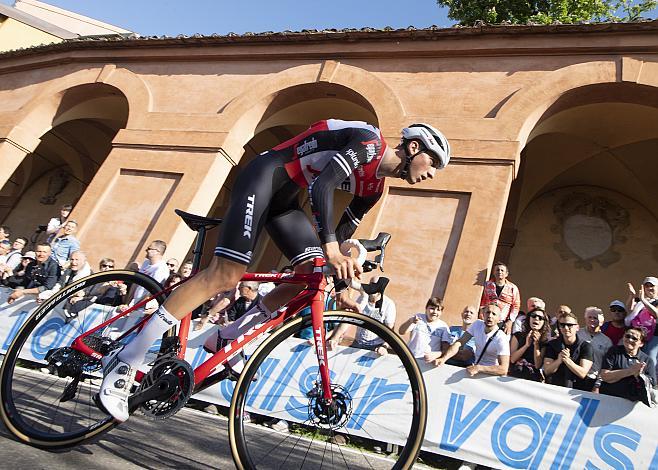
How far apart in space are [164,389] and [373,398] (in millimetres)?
3023

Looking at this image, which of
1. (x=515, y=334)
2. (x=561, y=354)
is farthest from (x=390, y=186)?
(x=561, y=354)

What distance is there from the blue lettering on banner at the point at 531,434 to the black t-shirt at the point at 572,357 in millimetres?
790

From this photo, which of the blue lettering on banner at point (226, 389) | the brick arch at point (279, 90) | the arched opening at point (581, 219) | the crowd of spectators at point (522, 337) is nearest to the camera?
the crowd of spectators at point (522, 337)

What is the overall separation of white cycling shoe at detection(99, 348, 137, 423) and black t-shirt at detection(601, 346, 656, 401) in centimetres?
461

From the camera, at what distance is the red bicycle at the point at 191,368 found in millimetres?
2705

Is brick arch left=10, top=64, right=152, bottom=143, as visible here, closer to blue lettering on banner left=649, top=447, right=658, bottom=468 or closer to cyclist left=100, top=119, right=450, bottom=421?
cyclist left=100, top=119, right=450, bottom=421

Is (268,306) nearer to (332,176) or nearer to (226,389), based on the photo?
(332,176)

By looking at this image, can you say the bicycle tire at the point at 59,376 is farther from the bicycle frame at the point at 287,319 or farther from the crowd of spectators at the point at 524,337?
the bicycle frame at the point at 287,319

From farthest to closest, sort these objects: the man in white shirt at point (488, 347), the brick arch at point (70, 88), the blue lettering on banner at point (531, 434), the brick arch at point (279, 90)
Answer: the brick arch at point (70, 88)
the brick arch at point (279, 90)
the man in white shirt at point (488, 347)
the blue lettering on banner at point (531, 434)

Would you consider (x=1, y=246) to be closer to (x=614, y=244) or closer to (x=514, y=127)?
(x=514, y=127)

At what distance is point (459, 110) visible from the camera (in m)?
10.4

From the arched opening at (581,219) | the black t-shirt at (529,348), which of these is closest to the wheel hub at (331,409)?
the black t-shirt at (529,348)

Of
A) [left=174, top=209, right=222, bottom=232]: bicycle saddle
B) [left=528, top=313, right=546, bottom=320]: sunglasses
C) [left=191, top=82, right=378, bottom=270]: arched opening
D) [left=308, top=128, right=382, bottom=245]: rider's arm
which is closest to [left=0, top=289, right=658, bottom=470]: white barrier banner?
[left=528, top=313, right=546, bottom=320]: sunglasses

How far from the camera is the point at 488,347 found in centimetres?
613
